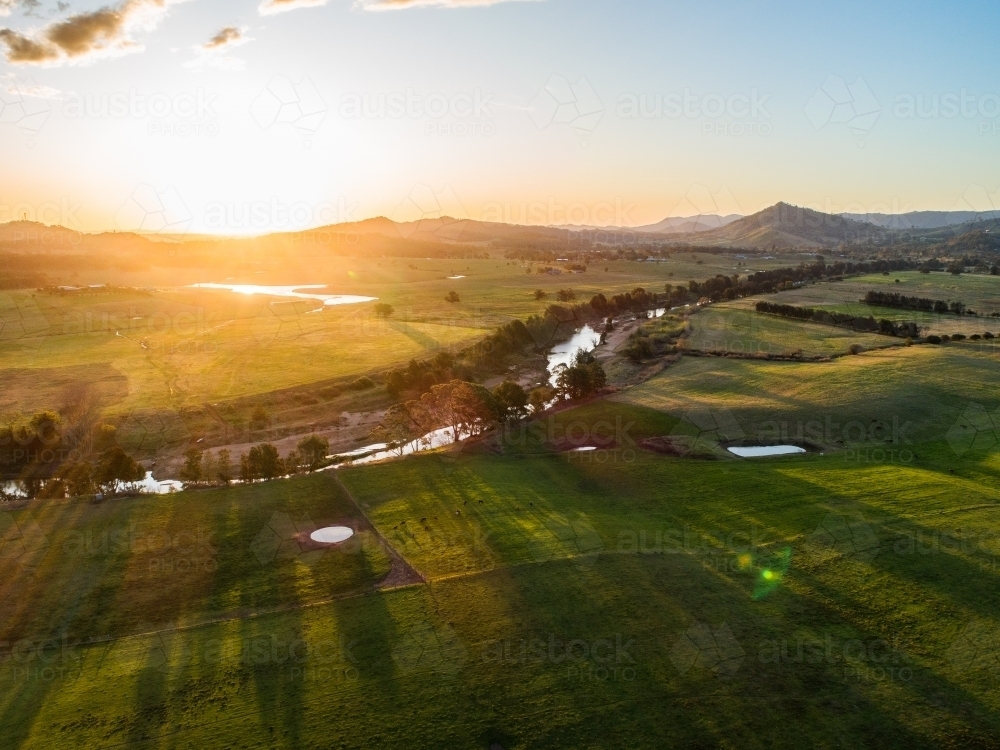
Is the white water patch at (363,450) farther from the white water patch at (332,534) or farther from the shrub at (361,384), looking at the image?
the white water patch at (332,534)

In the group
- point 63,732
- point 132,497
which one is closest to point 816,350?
point 132,497

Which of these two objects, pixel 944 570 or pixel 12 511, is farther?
pixel 12 511

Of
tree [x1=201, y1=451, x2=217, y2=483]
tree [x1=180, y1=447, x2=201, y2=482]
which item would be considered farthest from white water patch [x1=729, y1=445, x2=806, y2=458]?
tree [x1=180, y1=447, x2=201, y2=482]

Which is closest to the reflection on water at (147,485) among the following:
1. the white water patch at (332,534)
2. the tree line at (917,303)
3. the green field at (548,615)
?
the green field at (548,615)

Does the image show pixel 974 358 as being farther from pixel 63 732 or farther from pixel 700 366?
pixel 63 732

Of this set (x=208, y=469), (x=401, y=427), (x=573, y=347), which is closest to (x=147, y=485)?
(x=208, y=469)

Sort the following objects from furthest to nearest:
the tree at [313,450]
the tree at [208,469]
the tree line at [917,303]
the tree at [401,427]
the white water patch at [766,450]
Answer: the tree line at [917,303] → the tree at [401,427] → the white water patch at [766,450] → the tree at [313,450] → the tree at [208,469]
